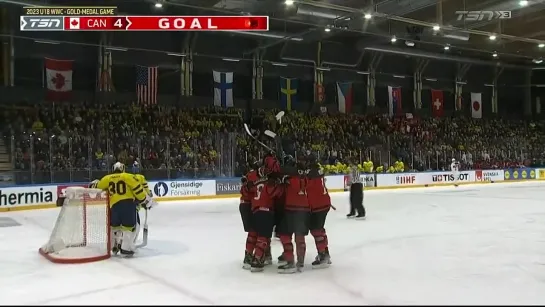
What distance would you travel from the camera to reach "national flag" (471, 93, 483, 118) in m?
29.1

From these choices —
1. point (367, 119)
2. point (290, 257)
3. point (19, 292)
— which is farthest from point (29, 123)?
point (367, 119)

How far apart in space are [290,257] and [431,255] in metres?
1.93

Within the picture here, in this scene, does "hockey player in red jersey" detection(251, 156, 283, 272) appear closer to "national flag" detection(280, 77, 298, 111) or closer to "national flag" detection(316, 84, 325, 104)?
"national flag" detection(280, 77, 298, 111)

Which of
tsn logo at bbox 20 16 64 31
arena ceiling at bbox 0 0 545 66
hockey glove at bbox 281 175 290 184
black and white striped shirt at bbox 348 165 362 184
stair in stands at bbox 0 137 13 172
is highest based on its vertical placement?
arena ceiling at bbox 0 0 545 66

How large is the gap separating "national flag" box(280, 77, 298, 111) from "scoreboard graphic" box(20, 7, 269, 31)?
14.1m

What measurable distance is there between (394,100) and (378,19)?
817 cm

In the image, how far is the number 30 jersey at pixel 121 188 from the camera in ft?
20.8

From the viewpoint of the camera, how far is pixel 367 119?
2541 centimetres

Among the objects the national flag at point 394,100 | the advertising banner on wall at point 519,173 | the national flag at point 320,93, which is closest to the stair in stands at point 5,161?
the national flag at point 320,93

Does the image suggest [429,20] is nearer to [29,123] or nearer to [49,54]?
[49,54]

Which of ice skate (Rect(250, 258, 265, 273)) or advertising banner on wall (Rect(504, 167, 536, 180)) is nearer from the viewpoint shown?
ice skate (Rect(250, 258, 265, 273))

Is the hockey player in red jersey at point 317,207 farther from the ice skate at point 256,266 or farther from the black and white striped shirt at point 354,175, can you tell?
the black and white striped shirt at point 354,175

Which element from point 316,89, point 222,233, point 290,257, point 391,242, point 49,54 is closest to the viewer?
point 290,257

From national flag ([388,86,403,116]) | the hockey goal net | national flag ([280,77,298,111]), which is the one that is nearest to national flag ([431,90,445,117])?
national flag ([388,86,403,116])
